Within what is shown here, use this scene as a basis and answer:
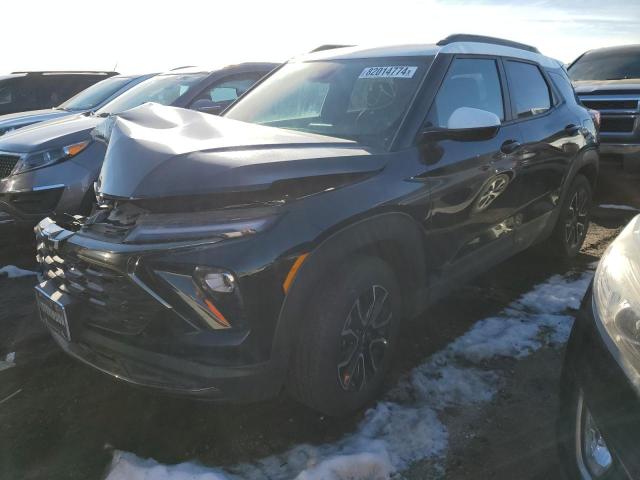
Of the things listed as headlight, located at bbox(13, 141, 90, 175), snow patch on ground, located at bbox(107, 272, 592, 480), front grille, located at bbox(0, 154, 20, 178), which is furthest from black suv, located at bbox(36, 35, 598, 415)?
front grille, located at bbox(0, 154, 20, 178)

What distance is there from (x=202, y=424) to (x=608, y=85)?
7309mm

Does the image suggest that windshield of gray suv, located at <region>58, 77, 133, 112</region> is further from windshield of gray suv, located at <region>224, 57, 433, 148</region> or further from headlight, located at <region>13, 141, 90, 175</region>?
windshield of gray suv, located at <region>224, 57, 433, 148</region>

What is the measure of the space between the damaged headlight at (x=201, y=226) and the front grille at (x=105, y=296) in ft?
0.63

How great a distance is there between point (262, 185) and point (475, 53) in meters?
1.97

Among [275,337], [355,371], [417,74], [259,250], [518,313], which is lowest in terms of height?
[518,313]

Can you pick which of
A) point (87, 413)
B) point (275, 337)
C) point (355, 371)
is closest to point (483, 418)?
point (355, 371)

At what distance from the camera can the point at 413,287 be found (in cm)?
278

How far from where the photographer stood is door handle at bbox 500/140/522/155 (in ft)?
10.9

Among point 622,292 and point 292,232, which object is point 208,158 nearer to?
point 292,232

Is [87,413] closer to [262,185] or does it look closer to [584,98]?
[262,185]

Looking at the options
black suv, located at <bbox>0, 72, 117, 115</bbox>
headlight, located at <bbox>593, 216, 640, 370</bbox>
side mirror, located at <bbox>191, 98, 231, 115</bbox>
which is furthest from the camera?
black suv, located at <bbox>0, 72, 117, 115</bbox>

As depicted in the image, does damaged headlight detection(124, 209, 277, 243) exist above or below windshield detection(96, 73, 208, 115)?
above

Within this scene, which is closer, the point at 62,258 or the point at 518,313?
the point at 62,258

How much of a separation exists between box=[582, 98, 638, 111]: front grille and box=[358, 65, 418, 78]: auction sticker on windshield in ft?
17.6
